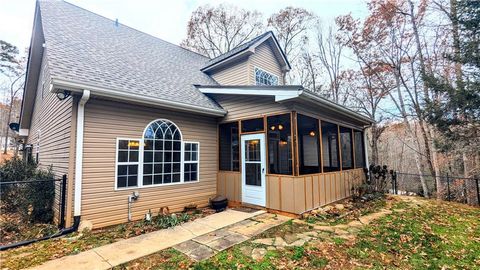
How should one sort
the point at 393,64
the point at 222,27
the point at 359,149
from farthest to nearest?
the point at 222,27 → the point at 393,64 → the point at 359,149

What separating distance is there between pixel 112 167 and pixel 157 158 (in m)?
1.13

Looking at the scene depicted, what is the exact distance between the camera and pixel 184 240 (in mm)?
4500

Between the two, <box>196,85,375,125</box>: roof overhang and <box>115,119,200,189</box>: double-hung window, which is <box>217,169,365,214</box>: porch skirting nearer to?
<box>115,119,200,189</box>: double-hung window

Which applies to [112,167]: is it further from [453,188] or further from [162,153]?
[453,188]

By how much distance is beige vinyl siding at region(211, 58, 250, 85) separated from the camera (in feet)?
31.2

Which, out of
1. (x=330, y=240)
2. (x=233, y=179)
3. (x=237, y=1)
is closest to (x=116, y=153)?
(x=233, y=179)

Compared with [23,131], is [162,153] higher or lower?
lower

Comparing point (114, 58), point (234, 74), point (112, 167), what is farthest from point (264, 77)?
point (112, 167)

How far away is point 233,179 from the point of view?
7.43m

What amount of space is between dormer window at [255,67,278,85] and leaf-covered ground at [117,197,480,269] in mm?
6353

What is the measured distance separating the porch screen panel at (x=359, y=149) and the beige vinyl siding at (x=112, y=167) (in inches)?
288

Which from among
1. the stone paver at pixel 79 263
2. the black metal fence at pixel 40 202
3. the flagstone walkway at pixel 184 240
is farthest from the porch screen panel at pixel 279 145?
the black metal fence at pixel 40 202

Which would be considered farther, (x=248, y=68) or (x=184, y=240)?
(x=248, y=68)

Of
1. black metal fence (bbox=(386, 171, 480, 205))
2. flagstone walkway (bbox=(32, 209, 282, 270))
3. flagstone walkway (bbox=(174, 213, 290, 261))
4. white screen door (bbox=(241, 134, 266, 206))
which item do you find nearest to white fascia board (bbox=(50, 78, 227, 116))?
white screen door (bbox=(241, 134, 266, 206))
